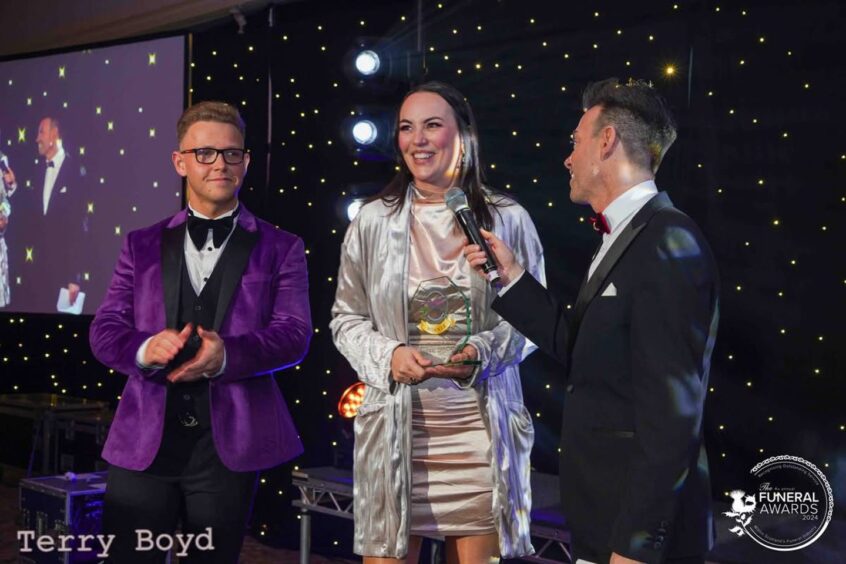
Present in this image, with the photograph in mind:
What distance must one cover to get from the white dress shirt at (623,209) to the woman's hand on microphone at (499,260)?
288 millimetres

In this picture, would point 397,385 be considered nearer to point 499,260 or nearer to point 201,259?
point 499,260

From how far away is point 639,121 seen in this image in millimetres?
1831

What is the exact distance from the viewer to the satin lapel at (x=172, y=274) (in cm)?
254

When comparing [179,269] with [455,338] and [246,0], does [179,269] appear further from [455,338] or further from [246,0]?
[246,0]

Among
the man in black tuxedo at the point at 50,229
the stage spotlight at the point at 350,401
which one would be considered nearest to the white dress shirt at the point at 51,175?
the man in black tuxedo at the point at 50,229

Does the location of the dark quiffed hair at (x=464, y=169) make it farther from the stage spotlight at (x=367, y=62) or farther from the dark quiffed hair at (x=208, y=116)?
the stage spotlight at (x=367, y=62)

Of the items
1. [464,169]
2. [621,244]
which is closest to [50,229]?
[464,169]

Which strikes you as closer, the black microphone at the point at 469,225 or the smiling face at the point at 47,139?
the black microphone at the point at 469,225

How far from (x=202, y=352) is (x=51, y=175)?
14.3ft

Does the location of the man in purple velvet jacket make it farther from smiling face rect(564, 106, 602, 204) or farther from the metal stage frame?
the metal stage frame

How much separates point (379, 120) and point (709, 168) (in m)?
1.49

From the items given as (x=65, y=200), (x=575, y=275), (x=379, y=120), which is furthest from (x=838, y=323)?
A: (x=65, y=200)

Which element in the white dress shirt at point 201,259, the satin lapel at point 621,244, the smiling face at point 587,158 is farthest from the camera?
the white dress shirt at point 201,259

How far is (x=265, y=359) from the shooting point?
251cm
